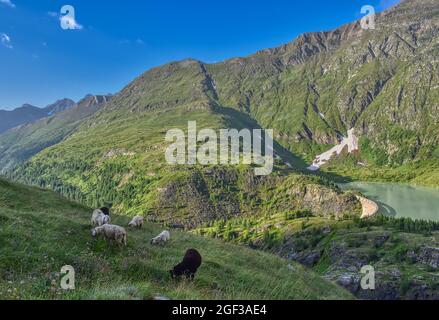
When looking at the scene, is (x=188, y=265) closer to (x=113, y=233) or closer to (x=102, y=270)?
(x=102, y=270)

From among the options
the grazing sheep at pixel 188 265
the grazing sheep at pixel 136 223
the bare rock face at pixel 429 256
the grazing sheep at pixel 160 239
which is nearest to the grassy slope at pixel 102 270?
the grazing sheep at pixel 188 265

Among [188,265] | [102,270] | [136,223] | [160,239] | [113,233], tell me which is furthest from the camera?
[136,223]

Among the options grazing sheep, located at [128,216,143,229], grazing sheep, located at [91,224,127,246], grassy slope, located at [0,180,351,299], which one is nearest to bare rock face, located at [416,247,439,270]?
grassy slope, located at [0,180,351,299]

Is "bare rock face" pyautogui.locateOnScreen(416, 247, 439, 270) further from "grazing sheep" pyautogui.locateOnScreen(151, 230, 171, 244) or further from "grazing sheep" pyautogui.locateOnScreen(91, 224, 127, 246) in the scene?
"grazing sheep" pyautogui.locateOnScreen(91, 224, 127, 246)

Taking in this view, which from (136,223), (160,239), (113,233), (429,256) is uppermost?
(113,233)

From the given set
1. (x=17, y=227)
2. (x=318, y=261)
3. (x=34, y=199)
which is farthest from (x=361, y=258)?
(x=17, y=227)

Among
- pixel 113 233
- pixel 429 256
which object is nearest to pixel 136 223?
pixel 113 233

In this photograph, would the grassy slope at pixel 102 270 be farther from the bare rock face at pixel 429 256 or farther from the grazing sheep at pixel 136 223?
the bare rock face at pixel 429 256

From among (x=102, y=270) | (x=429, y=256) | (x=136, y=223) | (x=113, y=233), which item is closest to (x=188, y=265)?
(x=102, y=270)

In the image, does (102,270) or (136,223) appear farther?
(136,223)

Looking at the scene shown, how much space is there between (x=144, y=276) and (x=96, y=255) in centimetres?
334

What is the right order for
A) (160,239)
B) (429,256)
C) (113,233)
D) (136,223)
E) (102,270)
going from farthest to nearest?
(429,256)
(136,223)
(160,239)
(113,233)
(102,270)

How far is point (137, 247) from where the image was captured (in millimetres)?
24031

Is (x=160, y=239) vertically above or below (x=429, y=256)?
above
